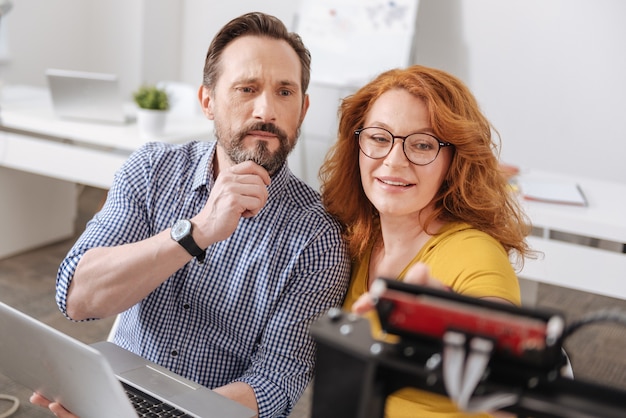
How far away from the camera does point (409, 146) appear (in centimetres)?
138

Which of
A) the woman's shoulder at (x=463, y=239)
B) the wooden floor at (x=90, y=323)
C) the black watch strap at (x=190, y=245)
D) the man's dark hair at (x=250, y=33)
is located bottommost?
the wooden floor at (x=90, y=323)

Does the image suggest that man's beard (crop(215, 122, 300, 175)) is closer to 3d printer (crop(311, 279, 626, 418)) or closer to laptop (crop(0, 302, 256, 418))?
laptop (crop(0, 302, 256, 418))

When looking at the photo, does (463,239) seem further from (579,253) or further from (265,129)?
(579,253)

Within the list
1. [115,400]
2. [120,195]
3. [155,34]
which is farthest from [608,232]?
[155,34]

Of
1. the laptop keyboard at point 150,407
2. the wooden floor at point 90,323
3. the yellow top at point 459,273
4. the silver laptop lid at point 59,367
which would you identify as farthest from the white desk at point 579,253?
the silver laptop lid at point 59,367

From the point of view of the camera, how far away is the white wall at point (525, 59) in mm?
4398

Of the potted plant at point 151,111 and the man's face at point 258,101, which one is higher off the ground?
the man's face at point 258,101

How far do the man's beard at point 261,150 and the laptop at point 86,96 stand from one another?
1.64 meters

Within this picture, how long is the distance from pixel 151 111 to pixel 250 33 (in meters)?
1.46

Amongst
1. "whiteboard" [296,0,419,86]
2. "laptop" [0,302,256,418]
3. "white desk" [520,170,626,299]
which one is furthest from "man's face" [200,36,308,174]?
"whiteboard" [296,0,419,86]

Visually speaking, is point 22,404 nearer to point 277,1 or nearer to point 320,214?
point 320,214

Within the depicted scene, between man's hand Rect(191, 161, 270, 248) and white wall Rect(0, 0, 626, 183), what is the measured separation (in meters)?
3.07

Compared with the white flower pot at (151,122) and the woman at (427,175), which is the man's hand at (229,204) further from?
the white flower pot at (151,122)

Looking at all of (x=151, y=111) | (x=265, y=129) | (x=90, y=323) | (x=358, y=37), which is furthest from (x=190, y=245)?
(x=358, y=37)
